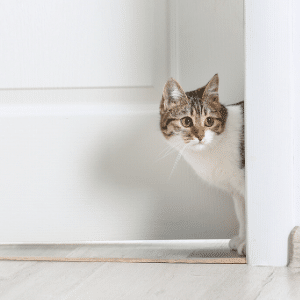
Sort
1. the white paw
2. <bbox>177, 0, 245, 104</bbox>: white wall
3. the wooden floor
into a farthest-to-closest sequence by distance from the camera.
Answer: <bbox>177, 0, 245, 104</bbox>: white wall, the white paw, the wooden floor

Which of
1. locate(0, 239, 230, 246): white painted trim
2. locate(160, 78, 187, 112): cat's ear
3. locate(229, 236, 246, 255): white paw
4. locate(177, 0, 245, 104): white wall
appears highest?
locate(177, 0, 245, 104): white wall

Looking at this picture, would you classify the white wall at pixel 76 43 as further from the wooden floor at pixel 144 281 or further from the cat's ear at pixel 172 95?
the wooden floor at pixel 144 281

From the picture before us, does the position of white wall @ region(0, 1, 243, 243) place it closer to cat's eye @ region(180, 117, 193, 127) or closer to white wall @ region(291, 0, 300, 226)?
cat's eye @ region(180, 117, 193, 127)

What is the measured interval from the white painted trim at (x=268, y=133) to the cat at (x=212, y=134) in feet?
0.41

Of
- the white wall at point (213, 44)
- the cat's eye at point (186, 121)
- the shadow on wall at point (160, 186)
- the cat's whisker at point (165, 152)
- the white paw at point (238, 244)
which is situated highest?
the white wall at point (213, 44)

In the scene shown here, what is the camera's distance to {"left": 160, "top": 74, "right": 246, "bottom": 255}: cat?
1.01m

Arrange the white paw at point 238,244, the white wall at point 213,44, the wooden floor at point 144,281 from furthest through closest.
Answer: the white wall at point 213,44 → the white paw at point 238,244 → the wooden floor at point 144,281

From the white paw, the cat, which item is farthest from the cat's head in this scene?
the white paw

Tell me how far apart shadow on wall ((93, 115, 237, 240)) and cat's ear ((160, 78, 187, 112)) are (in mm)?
88

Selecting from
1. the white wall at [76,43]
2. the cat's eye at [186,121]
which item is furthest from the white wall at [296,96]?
the white wall at [76,43]

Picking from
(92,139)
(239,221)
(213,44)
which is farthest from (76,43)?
(239,221)

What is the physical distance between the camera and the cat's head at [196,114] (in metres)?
1.01

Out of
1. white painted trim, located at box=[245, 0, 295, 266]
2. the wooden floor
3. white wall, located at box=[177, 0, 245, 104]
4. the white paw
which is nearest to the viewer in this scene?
the wooden floor

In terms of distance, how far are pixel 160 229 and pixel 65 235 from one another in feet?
0.89
